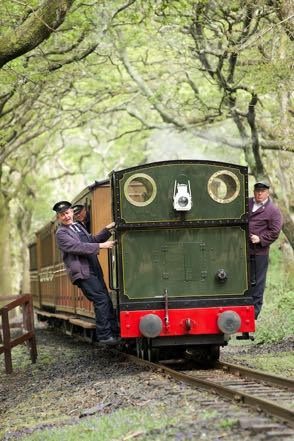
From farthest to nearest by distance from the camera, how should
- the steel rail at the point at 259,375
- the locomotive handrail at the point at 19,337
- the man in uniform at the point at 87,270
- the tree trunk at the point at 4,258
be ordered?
1. the tree trunk at the point at 4,258
2. the locomotive handrail at the point at 19,337
3. the man in uniform at the point at 87,270
4. the steel rail at the point at 259,375

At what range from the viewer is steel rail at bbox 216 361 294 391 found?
379 inches

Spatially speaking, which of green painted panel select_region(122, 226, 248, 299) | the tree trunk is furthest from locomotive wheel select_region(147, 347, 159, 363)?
the tree trunk

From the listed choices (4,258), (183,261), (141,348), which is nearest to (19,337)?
(141,348)

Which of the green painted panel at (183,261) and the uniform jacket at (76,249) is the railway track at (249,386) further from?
the uniform jacket at (76,249)

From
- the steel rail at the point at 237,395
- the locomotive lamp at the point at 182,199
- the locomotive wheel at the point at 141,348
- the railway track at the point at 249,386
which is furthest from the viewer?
the locomotive wheel at the point at 141,348

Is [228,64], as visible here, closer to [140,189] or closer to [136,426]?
[140,189]

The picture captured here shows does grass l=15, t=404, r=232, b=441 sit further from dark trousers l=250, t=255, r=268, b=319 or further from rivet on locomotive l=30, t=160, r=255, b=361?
dark trousers l=250, t=255, r=268, b=319

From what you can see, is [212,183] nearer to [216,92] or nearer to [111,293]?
[111,293]

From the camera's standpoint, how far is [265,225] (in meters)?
12.6

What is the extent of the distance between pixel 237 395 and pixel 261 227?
4.21 m

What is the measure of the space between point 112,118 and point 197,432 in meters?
28.4

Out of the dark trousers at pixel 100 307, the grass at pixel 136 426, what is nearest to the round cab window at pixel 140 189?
the dark trousers at pixel 100 307

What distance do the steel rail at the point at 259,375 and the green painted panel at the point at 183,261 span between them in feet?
3.40

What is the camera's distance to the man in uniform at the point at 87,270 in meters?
12.2
